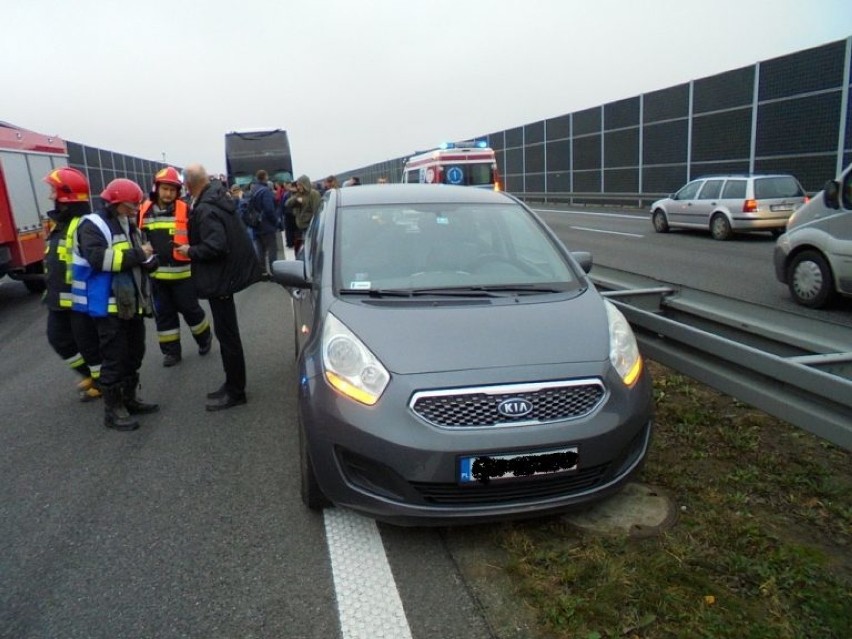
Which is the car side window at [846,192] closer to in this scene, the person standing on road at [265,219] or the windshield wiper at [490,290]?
the windshield wiper at [490,290]

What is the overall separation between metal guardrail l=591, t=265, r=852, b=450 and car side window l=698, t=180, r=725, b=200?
13510 millimetres

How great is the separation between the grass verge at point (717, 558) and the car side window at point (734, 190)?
43.6 ft

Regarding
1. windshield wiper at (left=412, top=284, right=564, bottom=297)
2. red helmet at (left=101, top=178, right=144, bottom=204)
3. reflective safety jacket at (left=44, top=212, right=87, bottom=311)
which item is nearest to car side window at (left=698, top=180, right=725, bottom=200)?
windshield wiper at (left=412, top=284, right=564, bottom=297)

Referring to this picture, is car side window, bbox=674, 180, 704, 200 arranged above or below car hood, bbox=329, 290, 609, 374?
below

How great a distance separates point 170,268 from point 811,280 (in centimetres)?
729

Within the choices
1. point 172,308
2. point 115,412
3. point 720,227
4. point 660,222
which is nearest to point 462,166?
point 660,222

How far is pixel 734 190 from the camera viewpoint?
1612cm

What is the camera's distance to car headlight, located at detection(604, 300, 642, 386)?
324cm

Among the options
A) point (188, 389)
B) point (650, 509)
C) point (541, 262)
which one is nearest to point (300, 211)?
point (188, 389)

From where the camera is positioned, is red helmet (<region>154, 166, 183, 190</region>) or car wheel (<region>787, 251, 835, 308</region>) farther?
car wheel (<region>787, 251, 835, 308</region>)

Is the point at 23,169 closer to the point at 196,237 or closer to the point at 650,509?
the point at 196,237

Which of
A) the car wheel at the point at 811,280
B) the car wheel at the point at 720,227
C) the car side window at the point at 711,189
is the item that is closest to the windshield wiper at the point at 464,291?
the car wheel at the point at 811,280

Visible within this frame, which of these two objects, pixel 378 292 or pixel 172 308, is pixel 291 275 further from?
pixel 172 308

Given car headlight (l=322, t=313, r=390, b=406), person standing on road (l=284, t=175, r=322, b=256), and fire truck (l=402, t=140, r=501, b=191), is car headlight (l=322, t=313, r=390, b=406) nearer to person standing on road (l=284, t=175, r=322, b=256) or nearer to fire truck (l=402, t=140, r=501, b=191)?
person standing on road (l=284, t=175, r=322, b=256)
